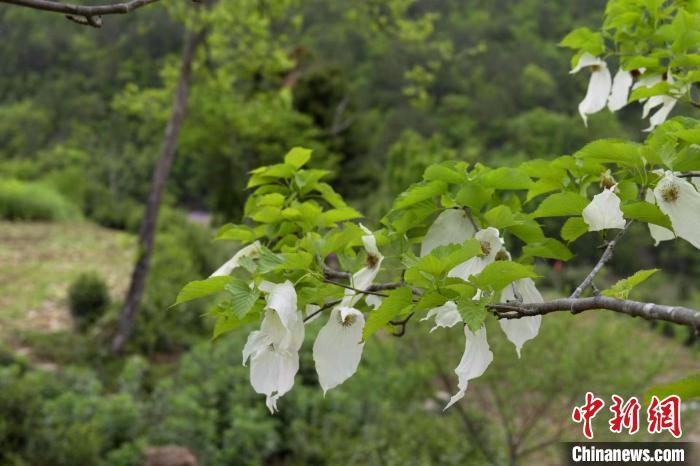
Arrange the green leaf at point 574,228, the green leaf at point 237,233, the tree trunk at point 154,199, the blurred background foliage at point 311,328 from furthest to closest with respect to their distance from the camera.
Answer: the tree trunk at point 154,199, the blurred background foliage at point 311,328, the green leaf at point 237,233, the green leaf at point 574,228

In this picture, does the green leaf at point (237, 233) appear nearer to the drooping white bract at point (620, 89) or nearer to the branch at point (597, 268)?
the branch at point (597, 268)

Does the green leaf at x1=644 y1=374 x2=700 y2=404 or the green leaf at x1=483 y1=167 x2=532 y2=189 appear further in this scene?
the green leaf at x1=483 y1=167 x2=532 y2=189

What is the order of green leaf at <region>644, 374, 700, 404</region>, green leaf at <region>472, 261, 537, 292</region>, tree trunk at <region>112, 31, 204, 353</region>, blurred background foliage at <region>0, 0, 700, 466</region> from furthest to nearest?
tree trunk at <region>112, 31, 204, 353</region> → blurred background foliage at <region>0, 0, 700, 466</region> → green leaf at <region>472, 261, 537, 292</region> → green leaf at <region>644, 374, 700, 404</region>

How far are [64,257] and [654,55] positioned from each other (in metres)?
8.25

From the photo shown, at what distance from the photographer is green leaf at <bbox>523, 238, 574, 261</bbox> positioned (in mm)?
850

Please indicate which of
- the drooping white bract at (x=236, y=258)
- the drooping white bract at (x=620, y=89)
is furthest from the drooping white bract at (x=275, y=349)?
the drooping white bract at (x=620, y=89)

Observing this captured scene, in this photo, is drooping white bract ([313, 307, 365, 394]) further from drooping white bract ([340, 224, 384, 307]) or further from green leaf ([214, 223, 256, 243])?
green leaf ([214, 223, 256, 243])

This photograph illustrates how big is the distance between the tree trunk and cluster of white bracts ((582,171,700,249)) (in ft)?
16.1

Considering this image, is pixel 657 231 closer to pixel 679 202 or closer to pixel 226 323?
pixel 679 202

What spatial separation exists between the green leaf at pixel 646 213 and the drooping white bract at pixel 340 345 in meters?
0.29

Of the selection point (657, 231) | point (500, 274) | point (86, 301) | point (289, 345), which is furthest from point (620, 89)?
point (86, 301)

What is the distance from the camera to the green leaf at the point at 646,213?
2.39 ft

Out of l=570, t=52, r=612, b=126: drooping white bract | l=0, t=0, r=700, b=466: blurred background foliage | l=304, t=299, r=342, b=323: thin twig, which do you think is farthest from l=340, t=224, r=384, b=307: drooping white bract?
l=0, t=0, r=700, b=466: blurred background foliage

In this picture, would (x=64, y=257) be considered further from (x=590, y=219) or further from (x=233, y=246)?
(x=590, y=219)
